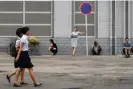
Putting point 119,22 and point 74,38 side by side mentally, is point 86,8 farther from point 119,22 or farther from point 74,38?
point 119,22

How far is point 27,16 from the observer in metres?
25.7

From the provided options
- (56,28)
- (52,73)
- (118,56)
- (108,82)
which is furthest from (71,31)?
(108,82)

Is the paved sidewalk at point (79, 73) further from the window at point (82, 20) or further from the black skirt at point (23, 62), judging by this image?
the window at point (82, 20)

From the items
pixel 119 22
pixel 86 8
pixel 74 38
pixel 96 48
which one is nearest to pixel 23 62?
pixel 86 8

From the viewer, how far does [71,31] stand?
25375 mm

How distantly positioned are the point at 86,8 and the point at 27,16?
379cm

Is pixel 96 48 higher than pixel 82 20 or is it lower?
lower

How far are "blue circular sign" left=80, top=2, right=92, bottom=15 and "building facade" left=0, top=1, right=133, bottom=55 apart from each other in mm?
1706

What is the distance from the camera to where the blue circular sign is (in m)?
23.7

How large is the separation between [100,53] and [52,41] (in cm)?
278

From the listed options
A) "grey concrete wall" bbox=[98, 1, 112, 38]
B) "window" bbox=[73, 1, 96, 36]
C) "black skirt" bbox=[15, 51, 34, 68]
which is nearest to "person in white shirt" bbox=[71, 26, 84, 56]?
"window" bbox=[73, 1, 96, 36]

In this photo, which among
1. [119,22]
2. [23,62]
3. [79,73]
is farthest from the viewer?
[119,22]

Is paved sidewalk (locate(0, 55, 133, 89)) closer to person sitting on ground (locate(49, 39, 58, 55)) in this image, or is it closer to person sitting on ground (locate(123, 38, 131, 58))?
person sitting on ground (locate(123, 38, 131, 58))

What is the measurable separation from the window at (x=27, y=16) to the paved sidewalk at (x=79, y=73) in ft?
11.9
